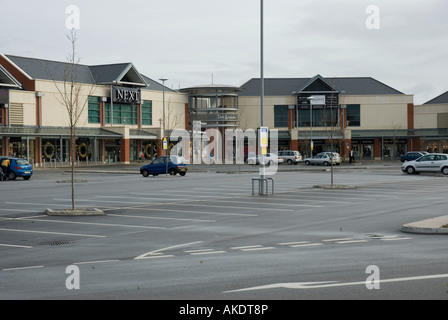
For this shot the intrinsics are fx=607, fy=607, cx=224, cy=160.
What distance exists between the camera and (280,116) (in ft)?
279

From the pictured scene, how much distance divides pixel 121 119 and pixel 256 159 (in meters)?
17.6

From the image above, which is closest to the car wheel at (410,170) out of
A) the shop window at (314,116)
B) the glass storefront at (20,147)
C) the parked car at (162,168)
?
the parked car at (162,168)

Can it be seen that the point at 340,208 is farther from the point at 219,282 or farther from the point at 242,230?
the point at 219,282

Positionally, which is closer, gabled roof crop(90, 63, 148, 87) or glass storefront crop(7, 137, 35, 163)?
glass storefront crop(7, 137, 35, 163)

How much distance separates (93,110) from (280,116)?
27.7m

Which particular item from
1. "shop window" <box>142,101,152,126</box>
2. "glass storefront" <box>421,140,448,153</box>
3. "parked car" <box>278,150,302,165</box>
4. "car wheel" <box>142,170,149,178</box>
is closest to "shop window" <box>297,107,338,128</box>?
"glass storefront" <box>421,140,448,153</box>

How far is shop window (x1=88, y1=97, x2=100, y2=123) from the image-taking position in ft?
225

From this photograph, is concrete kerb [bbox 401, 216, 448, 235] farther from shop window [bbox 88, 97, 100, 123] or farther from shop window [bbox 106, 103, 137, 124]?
shop window [bbox 106, 103, 137, 124]

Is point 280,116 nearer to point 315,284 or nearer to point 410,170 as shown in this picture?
point 410,170

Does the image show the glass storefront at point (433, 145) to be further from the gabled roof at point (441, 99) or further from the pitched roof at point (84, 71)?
the pitched roof at point (84, 71)

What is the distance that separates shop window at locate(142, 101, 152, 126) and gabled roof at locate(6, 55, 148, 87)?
2.76 metres

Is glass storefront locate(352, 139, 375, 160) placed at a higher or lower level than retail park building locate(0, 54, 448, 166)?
lower

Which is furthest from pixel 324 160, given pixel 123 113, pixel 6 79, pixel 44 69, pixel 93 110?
pixel 6 79

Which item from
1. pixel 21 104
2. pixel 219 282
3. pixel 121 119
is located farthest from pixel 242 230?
pixel 121 119
